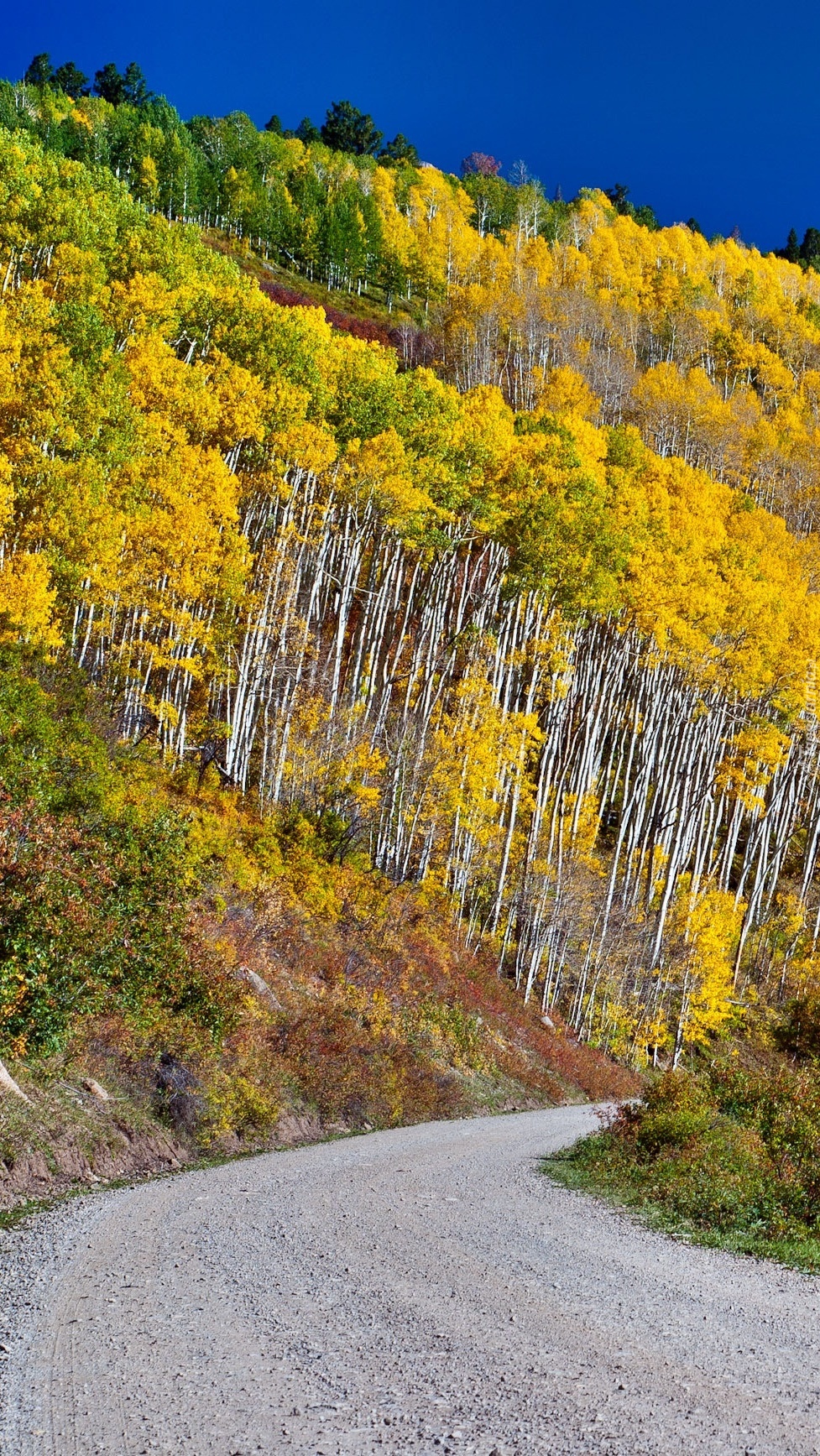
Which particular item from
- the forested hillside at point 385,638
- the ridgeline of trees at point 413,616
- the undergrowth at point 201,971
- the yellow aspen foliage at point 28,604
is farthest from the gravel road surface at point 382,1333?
the ridgeline of trees at point 413,616

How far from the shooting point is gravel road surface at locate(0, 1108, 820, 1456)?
532 centimetres

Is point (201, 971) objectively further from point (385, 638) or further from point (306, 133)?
point (306, 133)

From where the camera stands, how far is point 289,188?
312ft

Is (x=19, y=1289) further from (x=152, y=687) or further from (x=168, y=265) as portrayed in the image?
(x=168, y=265)

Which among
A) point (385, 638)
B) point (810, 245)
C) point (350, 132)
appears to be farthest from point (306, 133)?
point (385, 638)

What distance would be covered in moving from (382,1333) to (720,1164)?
26.9ft

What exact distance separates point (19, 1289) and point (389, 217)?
102407 millimetres

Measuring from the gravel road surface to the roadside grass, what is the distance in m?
1.16

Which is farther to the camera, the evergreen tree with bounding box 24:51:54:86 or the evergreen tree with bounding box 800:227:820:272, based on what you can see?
the evergreen tree with bounding box 800:227:820:272

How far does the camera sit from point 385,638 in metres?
40.6

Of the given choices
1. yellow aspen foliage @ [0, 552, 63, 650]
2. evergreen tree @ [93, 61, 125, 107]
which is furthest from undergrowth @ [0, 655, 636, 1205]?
evergreen tree @ [93, 61, 125, 107]

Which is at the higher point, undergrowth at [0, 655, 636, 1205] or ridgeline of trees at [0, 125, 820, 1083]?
ridgeline of trees at [0, 125, 820, 1083]

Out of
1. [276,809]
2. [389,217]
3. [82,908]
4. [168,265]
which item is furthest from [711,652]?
[389,217]

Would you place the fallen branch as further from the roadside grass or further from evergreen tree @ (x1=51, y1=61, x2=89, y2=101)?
evergreen tree @ (x1=51, y1=61, x2=89, y2=101)
